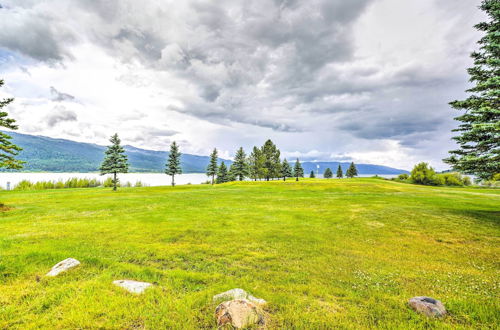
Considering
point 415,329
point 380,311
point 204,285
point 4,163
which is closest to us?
point 415,329

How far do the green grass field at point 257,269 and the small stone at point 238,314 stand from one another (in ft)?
0.77

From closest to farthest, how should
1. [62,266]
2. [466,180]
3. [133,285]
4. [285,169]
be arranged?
1. [133,285]
2. [62,266]
3. [466,180]
4. [285,169]

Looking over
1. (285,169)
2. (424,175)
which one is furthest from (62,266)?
(424,175)

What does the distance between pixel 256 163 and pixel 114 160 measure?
4775cm

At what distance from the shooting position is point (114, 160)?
4369 centimetres

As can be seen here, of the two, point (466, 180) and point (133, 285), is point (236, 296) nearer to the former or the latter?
point (133, 285)

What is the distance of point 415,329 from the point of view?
4.02 meters

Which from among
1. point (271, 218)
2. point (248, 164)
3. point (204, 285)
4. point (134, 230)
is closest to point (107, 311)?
point (204, 285)

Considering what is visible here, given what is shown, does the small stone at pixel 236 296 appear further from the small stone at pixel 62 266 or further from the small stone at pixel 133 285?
the small stone at pixel 62 266

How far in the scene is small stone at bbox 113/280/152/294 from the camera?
524 centimetres

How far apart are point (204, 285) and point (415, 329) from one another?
4932 mm

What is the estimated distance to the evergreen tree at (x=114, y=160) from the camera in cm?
4275

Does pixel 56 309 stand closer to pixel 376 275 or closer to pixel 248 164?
pixel 376 275

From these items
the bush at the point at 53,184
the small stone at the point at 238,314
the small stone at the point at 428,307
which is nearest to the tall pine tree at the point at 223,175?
the bush at the point at 53,184
